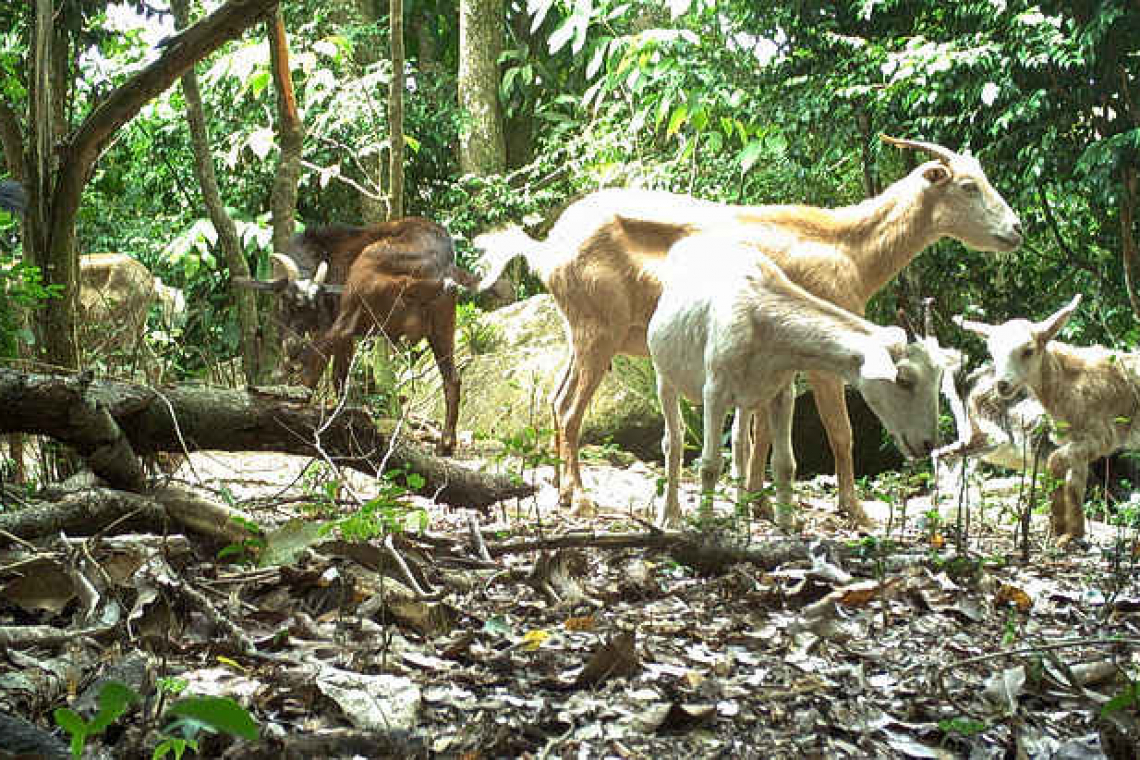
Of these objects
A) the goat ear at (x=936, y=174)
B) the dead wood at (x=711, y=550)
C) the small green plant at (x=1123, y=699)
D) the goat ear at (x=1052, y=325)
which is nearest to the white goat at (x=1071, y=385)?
the goat ear at (x=1052, y=325)

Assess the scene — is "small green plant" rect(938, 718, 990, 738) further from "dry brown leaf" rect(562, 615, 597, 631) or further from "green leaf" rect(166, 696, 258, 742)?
"green leaf" rect(166, 696, 258, 742)

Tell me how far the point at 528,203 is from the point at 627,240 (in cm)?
478

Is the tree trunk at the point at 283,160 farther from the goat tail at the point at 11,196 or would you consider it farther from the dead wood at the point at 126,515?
the dead wood at the point at 126,515

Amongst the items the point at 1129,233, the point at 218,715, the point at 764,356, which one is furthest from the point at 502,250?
the point at 218,715

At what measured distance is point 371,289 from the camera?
6.48m

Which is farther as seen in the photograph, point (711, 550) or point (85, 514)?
point (711, 550)

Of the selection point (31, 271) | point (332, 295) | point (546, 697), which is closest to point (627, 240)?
point (332, 295)

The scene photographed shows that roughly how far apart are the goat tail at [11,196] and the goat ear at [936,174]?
402 cm

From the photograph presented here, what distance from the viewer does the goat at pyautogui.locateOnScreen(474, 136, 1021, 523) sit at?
17.0 ft

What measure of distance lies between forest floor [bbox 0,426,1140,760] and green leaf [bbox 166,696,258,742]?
494mm

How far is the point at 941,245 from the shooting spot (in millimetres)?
7820

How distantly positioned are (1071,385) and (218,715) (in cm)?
484

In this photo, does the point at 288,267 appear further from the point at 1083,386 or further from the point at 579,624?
the point at 1083,386

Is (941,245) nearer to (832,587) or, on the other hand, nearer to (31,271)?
(832,587)
